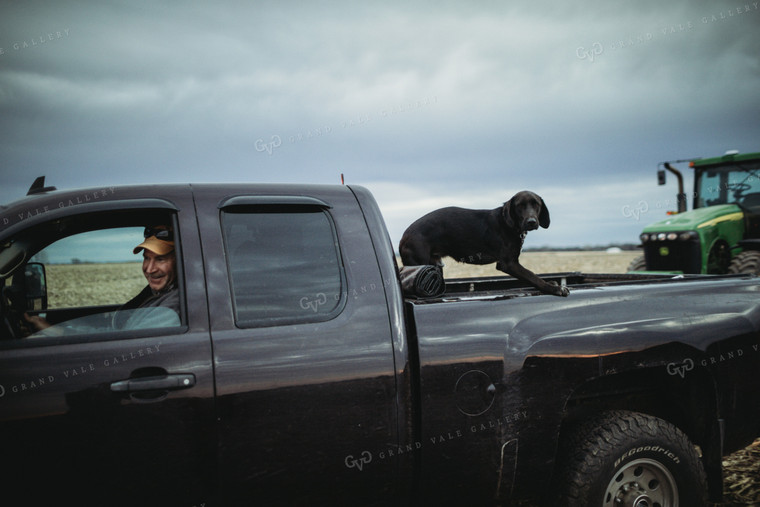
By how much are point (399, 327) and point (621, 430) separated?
1.29m

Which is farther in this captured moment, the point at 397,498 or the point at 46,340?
the point at 397,498

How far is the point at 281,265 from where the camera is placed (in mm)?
2199

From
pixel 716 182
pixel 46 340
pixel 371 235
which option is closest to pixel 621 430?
pixel 371 235

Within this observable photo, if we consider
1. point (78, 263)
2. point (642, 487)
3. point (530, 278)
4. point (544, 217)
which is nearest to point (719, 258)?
point (544, 217)

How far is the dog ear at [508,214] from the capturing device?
5.21 m

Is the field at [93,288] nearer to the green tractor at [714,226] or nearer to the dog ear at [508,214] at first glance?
the dog ear at [508,214]

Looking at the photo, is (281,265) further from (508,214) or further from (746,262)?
(746,262)

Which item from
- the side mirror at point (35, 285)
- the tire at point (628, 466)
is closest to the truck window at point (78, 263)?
the side mirror at point (35, 285)

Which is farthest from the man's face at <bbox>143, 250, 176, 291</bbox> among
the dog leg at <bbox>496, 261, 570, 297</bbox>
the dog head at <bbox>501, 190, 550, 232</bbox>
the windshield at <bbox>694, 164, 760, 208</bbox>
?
the windshield at <bbox>694, 164, 760, 208</bbox>

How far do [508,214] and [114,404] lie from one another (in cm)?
423

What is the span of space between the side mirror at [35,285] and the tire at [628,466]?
3031 millimetres

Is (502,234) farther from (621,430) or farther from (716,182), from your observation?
(716,182)

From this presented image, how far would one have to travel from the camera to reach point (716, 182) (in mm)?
11375

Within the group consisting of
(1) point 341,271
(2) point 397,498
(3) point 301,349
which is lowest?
(2) point 397,498
